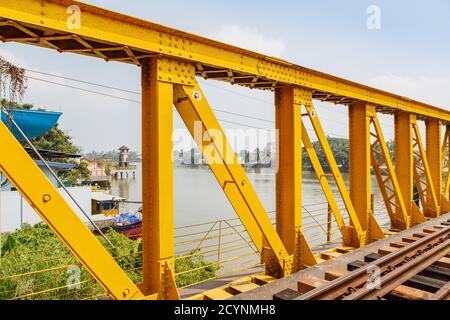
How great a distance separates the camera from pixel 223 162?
4906 millimetres

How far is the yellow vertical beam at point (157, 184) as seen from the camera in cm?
428

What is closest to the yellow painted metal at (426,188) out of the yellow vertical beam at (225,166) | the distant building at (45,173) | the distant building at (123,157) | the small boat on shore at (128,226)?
the yellow vertical beam at (225,166)

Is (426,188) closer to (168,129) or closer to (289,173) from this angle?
(289,173)

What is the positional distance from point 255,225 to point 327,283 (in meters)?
1.51

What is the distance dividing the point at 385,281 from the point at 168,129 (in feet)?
13.8

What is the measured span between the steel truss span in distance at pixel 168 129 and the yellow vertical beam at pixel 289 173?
21mm

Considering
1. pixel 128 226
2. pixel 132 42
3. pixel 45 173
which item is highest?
pixel 132 42

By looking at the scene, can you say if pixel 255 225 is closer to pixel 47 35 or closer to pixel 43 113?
pixel 47 35

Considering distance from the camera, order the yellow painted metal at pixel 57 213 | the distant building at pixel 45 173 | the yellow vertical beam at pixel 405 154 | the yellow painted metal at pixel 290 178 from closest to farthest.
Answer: the yellow painted metal at pixel 57 213 < the yellow painted metal at pixel 290 178 < the yellow vertical beam at pixel 405 154 < the distant building at pixel 45 173

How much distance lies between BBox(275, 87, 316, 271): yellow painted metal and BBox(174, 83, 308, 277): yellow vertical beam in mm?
554

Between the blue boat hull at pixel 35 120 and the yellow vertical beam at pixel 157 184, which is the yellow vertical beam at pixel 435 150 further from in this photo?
the blue boat hull at pixel 35 120

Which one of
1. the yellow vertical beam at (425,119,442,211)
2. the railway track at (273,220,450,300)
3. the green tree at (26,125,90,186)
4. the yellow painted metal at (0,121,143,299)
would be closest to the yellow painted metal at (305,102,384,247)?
the railway track at (273,220,450,300)

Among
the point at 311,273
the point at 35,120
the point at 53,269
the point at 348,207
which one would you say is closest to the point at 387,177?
the point at 348,207

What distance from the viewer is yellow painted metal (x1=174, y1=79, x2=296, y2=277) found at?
472 cm
